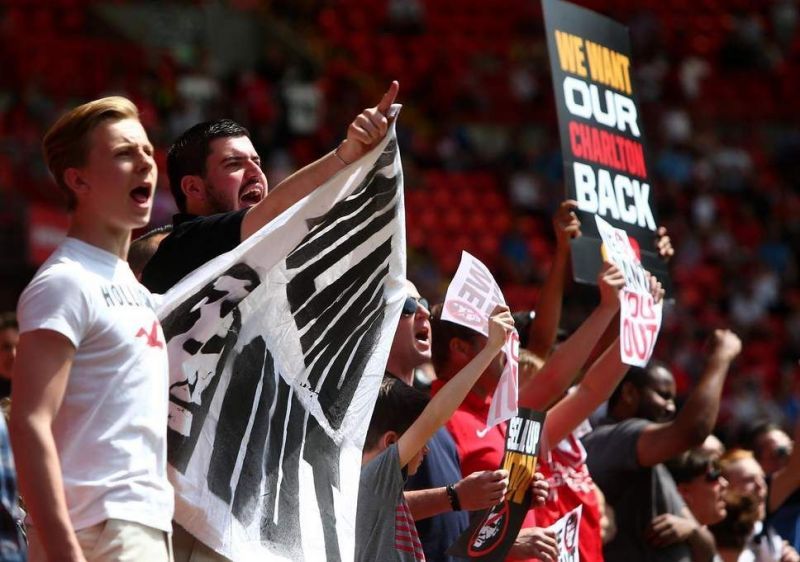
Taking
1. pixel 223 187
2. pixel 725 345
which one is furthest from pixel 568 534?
pixel 223 187

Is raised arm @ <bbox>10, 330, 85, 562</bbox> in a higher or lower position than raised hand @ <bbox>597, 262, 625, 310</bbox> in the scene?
lower

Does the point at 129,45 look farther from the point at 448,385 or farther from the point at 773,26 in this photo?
the point at 448,385

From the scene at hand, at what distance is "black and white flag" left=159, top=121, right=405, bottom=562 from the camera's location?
10.1 feet

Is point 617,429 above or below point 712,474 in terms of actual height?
above

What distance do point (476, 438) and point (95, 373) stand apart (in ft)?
5.17

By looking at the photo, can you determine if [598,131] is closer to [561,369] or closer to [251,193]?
[561,369]

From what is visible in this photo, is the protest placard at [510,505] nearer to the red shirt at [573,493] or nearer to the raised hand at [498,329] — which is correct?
the raised hand at [498,329]

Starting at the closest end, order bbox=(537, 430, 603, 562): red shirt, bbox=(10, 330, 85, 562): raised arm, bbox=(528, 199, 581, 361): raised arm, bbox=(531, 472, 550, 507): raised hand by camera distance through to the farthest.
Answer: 1. bbox=(10, 330, 85, 562): raised arm
2. bbox=(531, 472, 550, 507): raised hand
3. bbox=(537, 430, 603, 562): red shirt
4. bbox=(528, 199, 581, 361): raised arm

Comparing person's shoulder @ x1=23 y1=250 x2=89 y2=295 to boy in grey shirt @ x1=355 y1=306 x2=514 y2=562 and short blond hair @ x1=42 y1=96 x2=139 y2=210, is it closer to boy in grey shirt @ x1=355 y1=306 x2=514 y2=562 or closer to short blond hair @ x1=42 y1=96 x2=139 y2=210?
short blond hair @ x1=42 y1=96 x2=139 y2=210

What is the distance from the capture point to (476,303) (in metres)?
3.72

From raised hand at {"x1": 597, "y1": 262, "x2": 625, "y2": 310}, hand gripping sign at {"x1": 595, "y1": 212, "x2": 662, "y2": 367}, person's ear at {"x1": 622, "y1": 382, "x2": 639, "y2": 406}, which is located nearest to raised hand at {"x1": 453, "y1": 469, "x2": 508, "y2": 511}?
hand gripping sign at {"x1": 595, "y1": 212, "x2": 662, "y2": 367}

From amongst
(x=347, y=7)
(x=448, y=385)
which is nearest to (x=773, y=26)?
(x=347, y=7)

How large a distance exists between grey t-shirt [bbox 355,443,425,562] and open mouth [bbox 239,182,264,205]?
68 centimetres

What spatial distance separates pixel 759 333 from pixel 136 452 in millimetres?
13051
